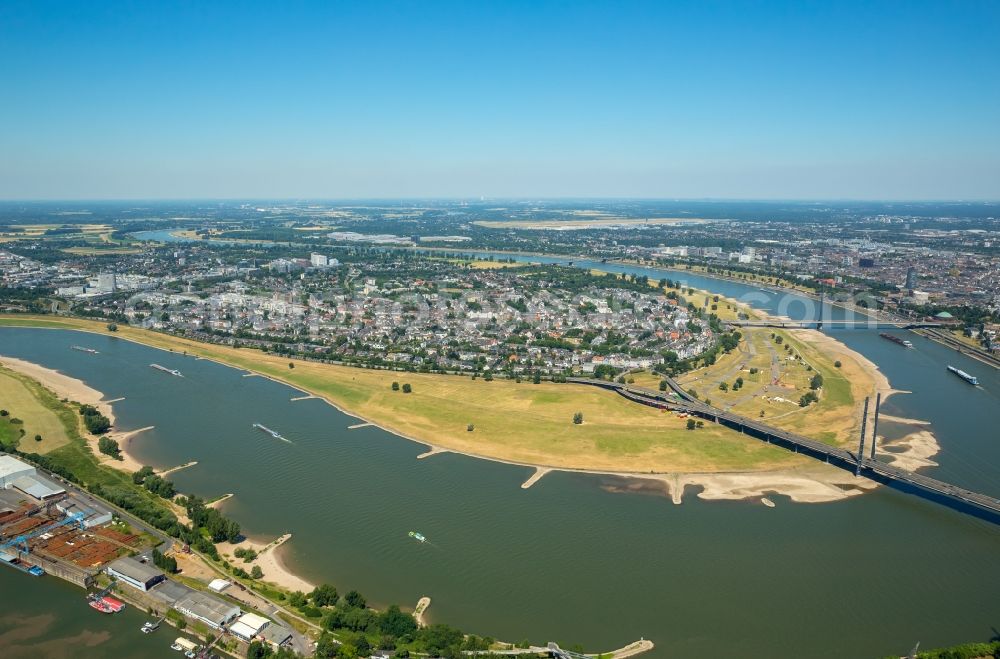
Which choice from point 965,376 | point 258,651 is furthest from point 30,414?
point 965,376

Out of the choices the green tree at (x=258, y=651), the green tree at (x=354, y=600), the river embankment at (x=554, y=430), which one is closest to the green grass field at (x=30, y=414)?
the river embankment at (x=554, y=430)

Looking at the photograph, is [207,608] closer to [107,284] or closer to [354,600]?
[354,600]

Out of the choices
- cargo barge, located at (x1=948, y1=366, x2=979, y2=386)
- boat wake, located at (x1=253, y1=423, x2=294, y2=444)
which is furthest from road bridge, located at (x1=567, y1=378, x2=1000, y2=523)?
cargo barge, located at (x1=948, y1=366, x2=979, y2=386)

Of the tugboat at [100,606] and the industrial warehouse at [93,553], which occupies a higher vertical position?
the industrial warehouse at [93,553]

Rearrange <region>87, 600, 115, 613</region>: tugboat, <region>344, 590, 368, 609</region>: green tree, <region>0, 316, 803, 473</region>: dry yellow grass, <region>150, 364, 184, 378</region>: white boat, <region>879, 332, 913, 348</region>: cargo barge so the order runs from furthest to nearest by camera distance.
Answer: <region>879, 332, 913, 348</region>: cargo barge
<region>150, 364, 184, 378</region>: white boat
<region>0, 316, 803, 473</region>: dry yellow grass
<region>87, 600, 115, 613</region>: tugboat
<region>344, 590, 368, 609</region>: green tree

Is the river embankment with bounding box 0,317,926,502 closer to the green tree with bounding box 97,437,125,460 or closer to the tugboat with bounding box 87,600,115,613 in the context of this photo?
the green tree with bounding box 97,437,125,460

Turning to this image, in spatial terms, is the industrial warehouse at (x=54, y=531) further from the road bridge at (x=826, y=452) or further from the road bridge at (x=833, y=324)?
the road bridge at (x=833, y=324)
